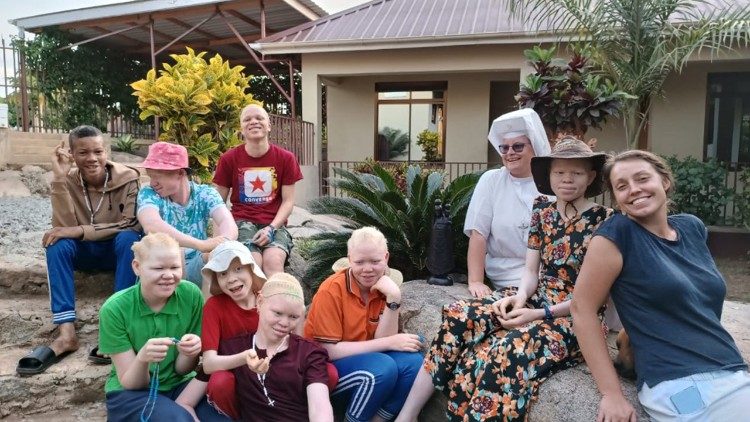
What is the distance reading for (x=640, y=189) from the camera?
2162 millimetres

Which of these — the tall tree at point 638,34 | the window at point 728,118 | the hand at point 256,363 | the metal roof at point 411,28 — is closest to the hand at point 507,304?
the hand at point 256,363

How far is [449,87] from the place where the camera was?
11.9m

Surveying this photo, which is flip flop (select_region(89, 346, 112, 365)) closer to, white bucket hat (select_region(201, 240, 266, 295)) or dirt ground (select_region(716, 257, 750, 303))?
white bucket hat (select_region(201, 240, 266, 295))

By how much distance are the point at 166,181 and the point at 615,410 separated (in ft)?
9.59

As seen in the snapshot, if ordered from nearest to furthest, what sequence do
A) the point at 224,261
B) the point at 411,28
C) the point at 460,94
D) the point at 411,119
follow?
the point at 224,261
the point at 411,28
the point at 460,94
the point at 411,119

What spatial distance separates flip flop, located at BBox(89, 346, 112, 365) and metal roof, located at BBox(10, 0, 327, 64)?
982cm

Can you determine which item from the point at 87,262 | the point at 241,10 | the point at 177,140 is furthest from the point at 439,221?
the point at 241,10

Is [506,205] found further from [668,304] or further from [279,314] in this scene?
[279,314]

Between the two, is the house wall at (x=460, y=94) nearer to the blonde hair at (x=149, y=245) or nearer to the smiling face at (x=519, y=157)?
the smiling face at (x=519, y=157)

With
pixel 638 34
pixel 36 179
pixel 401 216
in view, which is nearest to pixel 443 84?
pixel 638 34

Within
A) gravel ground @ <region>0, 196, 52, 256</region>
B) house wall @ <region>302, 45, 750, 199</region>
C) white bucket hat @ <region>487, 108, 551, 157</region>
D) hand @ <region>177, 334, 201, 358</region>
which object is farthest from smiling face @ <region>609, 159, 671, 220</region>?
house wall @ <region>302, 45, 750, 199</region>

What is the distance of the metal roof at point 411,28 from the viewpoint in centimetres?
962

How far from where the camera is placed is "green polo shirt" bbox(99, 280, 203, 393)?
2.60 metres

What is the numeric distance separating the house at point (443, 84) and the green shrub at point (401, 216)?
583 cm
